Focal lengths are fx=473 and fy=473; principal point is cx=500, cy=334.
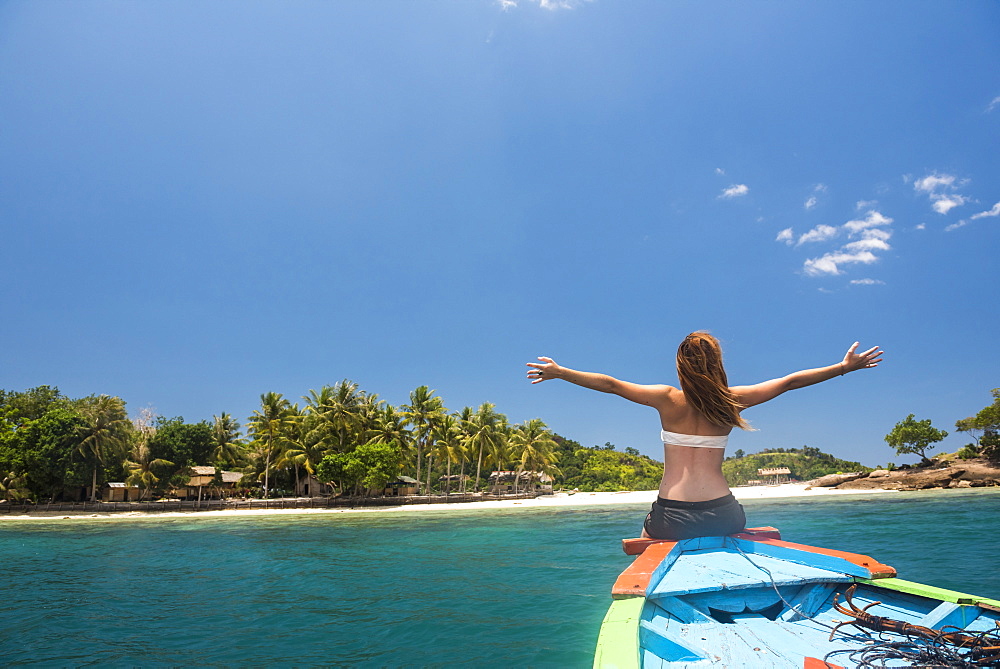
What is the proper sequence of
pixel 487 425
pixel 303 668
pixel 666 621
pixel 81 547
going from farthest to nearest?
pixel 487 425 < pixel 81 547 < pixel 303 668 < pixel 666 621

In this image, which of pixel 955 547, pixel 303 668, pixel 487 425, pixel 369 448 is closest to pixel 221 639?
pixel 303 668

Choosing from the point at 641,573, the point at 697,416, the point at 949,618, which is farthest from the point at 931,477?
the point at 641,573

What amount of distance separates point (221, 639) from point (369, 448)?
33.8m

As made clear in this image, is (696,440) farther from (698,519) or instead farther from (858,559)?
(858,559)

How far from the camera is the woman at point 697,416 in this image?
10.4 feet

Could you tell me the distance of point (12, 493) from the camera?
36.0m

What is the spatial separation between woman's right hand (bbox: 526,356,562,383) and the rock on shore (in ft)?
195

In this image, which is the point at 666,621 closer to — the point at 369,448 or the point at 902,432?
the point at 369,448

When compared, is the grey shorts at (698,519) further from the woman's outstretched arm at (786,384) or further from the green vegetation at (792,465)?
the green vegetation at (792,465)

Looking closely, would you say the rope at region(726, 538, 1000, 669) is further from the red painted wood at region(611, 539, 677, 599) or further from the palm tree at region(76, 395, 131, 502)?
the palm tree at region(76, 395, 131, 502)

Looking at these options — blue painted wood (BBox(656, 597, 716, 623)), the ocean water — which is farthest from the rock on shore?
blue painted wood (BBox(656, 597, 716, 623))

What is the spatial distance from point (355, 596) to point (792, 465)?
91285mm

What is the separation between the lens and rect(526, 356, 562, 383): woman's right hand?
341 cm

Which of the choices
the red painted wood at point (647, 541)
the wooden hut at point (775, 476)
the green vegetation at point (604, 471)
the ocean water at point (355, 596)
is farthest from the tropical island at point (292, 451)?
the red painted wood at point (647, 541)
